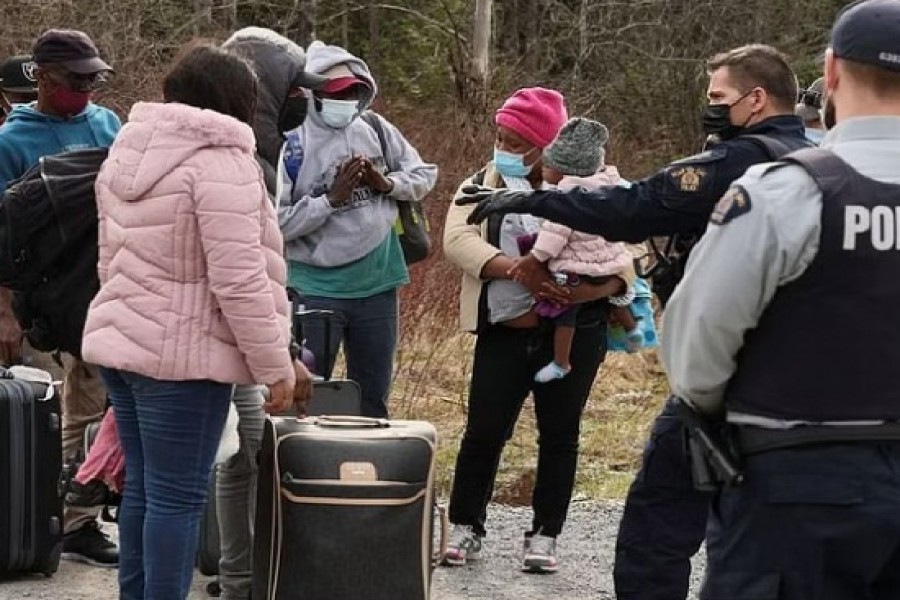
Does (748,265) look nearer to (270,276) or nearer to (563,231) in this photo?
(270,276)

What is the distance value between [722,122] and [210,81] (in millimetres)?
1390

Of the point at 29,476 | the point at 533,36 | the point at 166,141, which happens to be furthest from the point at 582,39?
the point at 166,141

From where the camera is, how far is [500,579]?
5.89 metres

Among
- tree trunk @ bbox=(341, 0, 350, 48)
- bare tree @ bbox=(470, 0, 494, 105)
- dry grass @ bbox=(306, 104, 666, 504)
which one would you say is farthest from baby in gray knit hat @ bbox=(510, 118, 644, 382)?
tree trunk @ bbox=(341, 0, 350, 48)

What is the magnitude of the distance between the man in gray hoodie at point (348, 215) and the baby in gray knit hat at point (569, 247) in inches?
21.8

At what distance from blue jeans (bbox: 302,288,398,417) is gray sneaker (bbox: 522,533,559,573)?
704mm

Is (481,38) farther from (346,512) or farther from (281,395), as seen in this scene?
(281,395)

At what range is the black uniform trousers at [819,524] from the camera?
10.7 feet


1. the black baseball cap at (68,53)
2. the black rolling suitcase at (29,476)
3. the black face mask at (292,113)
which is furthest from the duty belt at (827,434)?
the black baseball cap at (68,53)

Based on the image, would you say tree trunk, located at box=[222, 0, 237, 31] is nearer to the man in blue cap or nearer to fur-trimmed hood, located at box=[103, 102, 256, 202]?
the man in blue cap

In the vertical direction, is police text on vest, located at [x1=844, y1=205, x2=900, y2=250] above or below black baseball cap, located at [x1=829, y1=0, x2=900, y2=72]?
below

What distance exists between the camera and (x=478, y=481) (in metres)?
5.98

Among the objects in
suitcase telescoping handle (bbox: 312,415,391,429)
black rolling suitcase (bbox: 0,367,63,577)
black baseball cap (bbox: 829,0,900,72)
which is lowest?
black rolling suitcase (bbox: 0,367,63,577)

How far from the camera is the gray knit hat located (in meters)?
5.57
